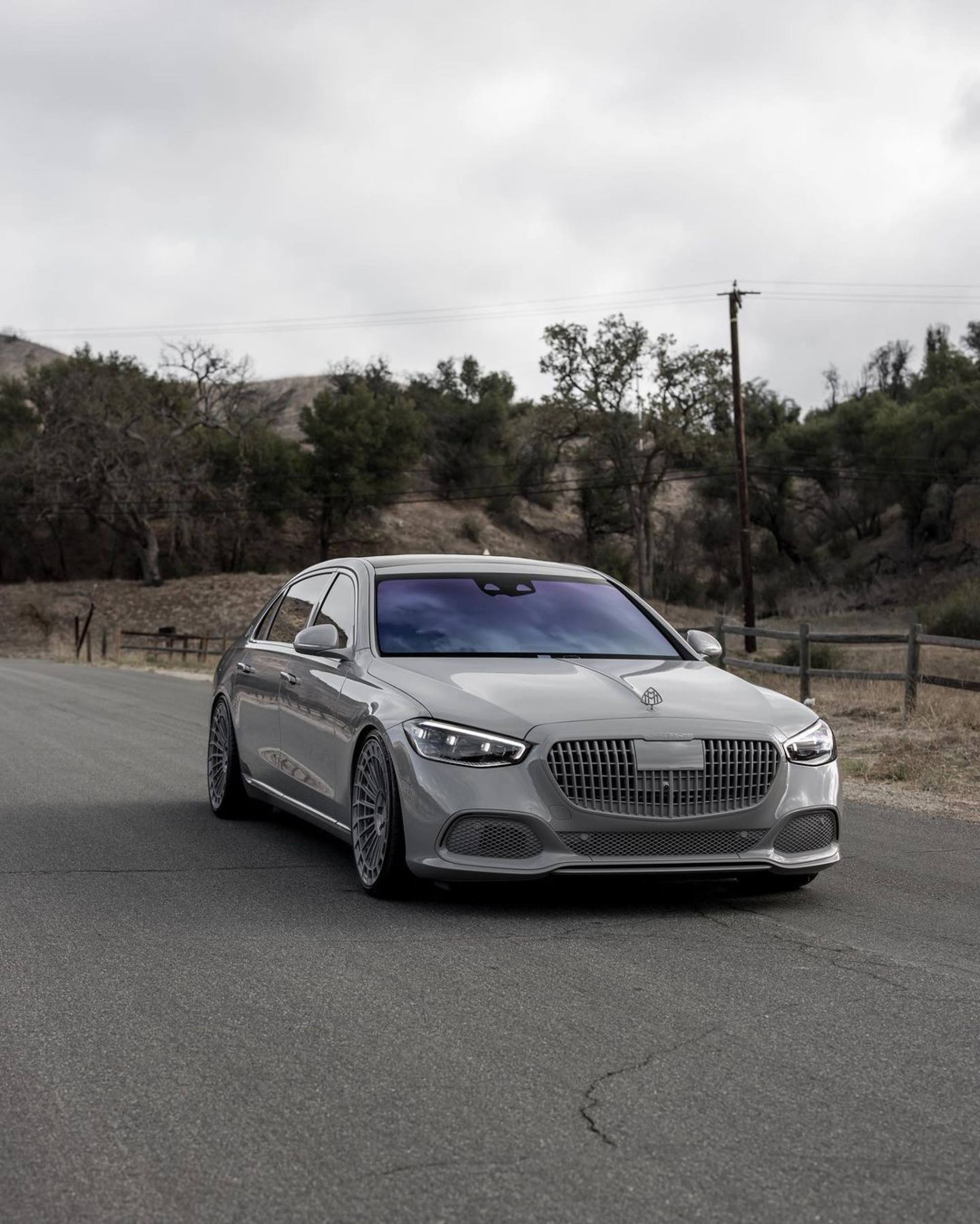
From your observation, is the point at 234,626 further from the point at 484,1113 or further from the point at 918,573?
the point at 484,1113

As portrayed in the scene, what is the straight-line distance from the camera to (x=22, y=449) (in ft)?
230

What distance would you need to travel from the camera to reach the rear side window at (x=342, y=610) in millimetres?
8203

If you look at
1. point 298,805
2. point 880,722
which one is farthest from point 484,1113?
point 880,722

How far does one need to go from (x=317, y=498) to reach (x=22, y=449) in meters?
14.2

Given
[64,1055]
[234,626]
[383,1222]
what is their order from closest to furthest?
[383,1222] < [64,1055] < [234,626]

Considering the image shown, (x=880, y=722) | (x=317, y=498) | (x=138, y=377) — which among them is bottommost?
(x=880, y=722)

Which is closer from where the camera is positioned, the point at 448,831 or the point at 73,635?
the point at 448,831

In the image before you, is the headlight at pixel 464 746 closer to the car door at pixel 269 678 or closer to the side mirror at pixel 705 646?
the side mirror at pixel 705 646

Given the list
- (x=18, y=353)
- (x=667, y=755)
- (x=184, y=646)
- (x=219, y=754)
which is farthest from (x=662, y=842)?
(x=18, y=353)

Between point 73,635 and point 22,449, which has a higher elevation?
point 22,449

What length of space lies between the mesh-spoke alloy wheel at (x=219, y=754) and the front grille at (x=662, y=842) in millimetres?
3807

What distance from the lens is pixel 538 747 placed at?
21.7 ft

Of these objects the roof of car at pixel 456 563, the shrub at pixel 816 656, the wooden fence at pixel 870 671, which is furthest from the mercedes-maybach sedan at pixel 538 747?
the shrub at pixel 816 656

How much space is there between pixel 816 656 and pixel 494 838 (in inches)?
1070
